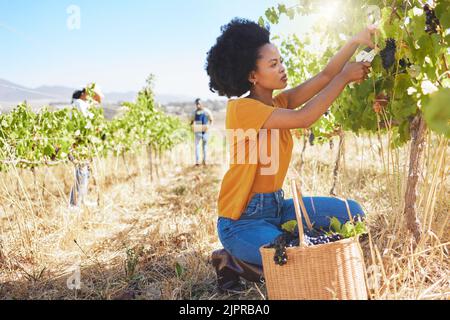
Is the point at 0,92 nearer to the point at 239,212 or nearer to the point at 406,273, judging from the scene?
the point at 239,212

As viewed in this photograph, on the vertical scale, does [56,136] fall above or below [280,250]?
above

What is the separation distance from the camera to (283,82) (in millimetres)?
2018

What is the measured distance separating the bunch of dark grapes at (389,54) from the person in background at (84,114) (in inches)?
122

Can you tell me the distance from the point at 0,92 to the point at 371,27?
2.46 m

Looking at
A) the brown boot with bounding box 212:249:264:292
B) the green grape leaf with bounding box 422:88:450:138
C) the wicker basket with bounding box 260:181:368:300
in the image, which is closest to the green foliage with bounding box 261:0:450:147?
the green grape leaf with bounding box 422:88:450:138

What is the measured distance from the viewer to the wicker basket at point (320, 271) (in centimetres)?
153

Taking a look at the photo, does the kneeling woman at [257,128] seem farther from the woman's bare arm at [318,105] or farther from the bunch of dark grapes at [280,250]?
the bunch of dark grapes at [280,250]

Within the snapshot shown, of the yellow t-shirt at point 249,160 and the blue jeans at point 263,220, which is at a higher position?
the yellow t-shirt at point 249,160

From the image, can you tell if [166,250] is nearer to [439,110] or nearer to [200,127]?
[439,110]

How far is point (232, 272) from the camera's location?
6.73ft

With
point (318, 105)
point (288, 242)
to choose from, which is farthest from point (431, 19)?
point (288, 242)

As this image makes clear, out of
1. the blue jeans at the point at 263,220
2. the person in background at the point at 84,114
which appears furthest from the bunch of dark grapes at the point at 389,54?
the person in background at the point at 84,114

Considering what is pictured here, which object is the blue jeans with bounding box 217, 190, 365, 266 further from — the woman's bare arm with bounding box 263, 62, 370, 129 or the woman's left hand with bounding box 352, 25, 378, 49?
the woman's left hand with bounding box 352, 25, 378, 49

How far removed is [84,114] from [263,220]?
332cm
